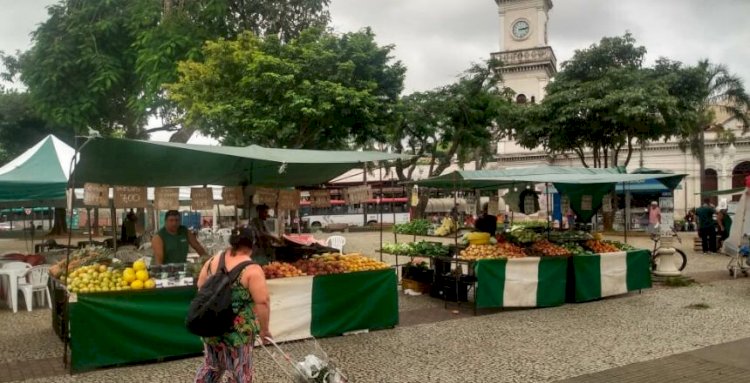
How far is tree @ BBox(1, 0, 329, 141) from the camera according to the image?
19.5m

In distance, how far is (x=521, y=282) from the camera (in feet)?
30.9

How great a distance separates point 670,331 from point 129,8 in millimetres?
19422

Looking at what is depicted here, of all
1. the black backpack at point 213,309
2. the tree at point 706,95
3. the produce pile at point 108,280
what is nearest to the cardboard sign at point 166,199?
the produce pile at point 108,280

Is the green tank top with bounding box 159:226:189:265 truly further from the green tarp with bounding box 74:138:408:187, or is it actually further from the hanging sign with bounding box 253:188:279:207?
the hanging sign with bounding box 253:188:279:207

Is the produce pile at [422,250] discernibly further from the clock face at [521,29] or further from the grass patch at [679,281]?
the clock face at [521,29]

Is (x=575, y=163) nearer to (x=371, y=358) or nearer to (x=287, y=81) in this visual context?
(x=287, y=81)

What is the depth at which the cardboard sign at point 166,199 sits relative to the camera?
7.98 meters

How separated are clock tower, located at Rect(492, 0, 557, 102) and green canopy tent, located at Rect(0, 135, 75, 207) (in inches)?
2046

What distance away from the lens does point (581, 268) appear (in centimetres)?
1009

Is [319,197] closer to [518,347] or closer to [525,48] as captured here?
[518,347]

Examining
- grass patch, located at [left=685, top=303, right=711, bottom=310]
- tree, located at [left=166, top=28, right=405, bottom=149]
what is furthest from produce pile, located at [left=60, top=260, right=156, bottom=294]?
tree, located at [left=166, top=28, right=405, bottom=149]

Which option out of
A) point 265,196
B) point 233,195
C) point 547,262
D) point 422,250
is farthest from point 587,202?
point 233,195

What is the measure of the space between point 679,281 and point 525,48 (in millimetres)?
50926

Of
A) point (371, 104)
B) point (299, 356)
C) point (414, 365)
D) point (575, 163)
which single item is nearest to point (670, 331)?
point (414, 365)
